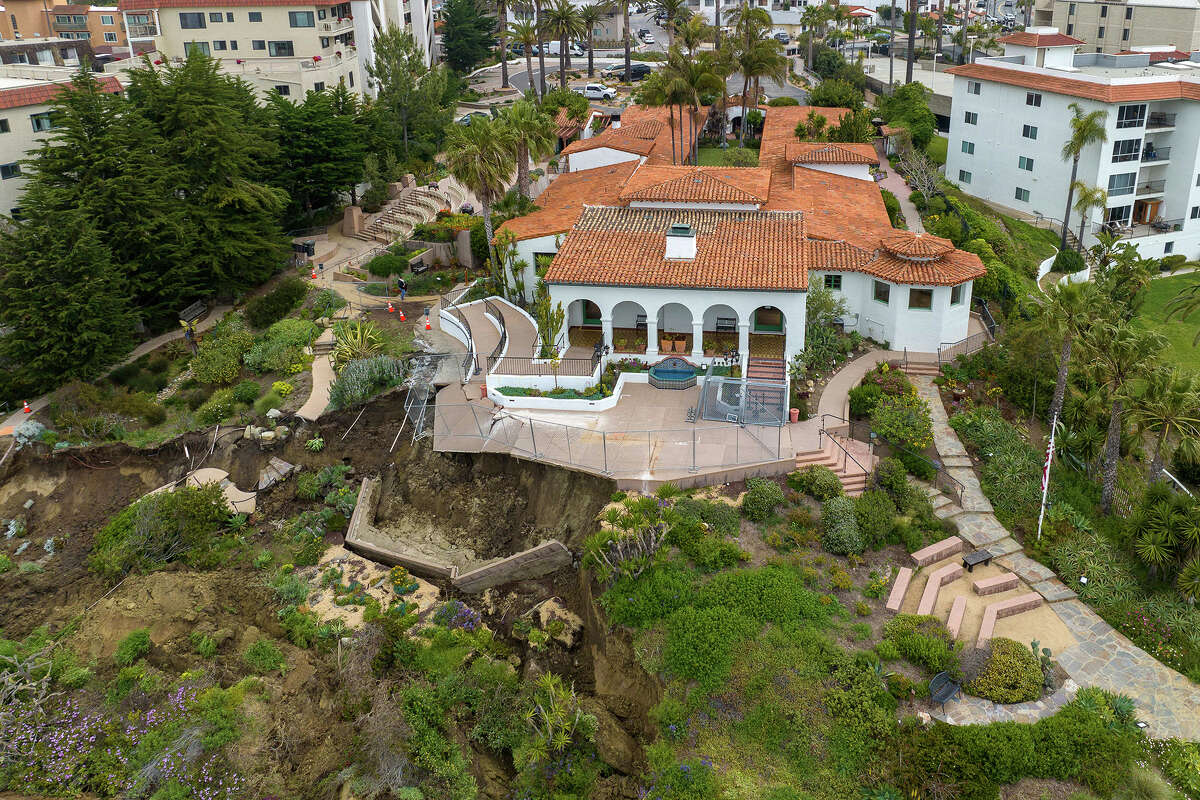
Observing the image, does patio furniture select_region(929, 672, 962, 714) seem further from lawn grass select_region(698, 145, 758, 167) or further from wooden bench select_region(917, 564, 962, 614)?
lawn grass select_region(698, 145, 758, 167)

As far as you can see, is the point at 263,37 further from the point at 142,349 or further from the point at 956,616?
the point at 956,616

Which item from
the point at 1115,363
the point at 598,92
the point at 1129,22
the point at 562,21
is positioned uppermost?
the point at 562,21

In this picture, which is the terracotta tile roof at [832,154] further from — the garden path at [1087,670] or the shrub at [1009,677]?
the shrub at [1009,677]

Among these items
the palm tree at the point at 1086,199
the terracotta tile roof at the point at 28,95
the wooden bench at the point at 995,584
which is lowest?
the wooden bench at the point at 995,584

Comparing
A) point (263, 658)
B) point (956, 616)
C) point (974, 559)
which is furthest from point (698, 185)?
point (263, 658)

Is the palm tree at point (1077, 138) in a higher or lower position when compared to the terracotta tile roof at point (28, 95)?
lower

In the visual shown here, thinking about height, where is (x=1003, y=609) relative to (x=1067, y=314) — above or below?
below

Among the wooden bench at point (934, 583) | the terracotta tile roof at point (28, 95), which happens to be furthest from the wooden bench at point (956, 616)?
the terracotta tile roof at point (28, 95)
